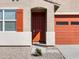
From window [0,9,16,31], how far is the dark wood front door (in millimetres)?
3389

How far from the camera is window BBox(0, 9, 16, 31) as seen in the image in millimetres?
19188

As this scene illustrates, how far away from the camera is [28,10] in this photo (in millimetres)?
19531

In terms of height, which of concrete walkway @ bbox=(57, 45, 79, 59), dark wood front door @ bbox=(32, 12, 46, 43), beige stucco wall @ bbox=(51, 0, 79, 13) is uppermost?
beige stucco wall @ bbox=(51, 0, 79, 13)

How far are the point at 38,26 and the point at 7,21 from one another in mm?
3902

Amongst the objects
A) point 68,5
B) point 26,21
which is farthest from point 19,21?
point 68,5

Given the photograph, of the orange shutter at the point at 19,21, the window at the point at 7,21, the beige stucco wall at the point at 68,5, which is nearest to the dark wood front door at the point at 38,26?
the beige stucco wall at the point at 68,5

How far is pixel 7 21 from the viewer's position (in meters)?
19.2

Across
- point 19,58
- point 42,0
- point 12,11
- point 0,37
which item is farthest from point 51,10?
point 19,58

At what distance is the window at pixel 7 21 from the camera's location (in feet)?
63.0

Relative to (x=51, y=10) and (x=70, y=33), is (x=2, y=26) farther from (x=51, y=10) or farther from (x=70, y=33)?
(x=70, y=33)

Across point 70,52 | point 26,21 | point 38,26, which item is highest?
point 26,21

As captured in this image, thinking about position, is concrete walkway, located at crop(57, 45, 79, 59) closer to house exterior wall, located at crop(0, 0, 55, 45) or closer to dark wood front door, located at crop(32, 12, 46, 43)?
house exterior wall, located at crop(0, 0, 55, 45)

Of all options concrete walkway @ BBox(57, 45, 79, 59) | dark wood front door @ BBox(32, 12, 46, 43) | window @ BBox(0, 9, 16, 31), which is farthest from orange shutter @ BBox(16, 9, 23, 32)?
concrete walkway @ BBox(57, 45, 79, 59)

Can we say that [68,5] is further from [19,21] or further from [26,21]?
[19,21]
